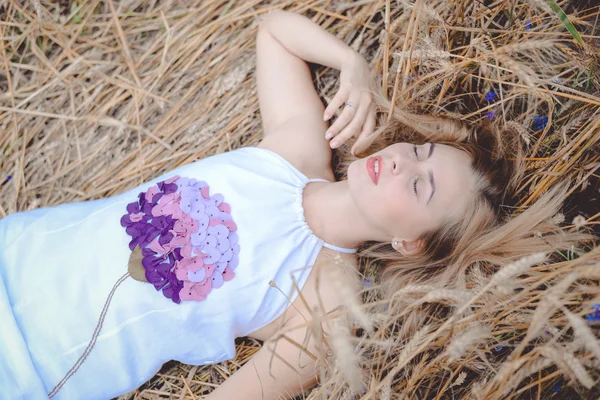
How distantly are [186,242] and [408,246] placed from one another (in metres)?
0.88

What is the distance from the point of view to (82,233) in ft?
6.57

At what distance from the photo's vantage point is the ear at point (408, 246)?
1.99m

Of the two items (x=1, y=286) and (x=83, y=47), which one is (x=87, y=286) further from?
(x=83, y=47)

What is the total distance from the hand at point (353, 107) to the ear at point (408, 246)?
0.47 m

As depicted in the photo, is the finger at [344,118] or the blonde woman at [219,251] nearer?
the blonde woman at [219,251]

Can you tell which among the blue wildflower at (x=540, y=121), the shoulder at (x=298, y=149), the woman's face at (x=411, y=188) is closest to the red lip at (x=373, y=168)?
the woman's face at (x=411, y=188)

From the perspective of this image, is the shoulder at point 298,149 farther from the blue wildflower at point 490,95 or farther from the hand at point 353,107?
the blue wildflower at point 490,95

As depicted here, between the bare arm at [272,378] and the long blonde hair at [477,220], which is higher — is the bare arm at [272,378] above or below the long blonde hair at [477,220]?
below

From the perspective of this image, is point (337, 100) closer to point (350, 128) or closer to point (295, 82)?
point (350, 128)

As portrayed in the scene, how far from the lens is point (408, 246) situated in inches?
79.1

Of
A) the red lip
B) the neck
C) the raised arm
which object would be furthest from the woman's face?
the raised arm

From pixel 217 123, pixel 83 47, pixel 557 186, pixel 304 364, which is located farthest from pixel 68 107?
pixel 557 186

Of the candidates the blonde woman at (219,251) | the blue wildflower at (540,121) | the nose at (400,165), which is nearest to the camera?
the nose at (400,165)

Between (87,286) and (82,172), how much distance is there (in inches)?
35.7
